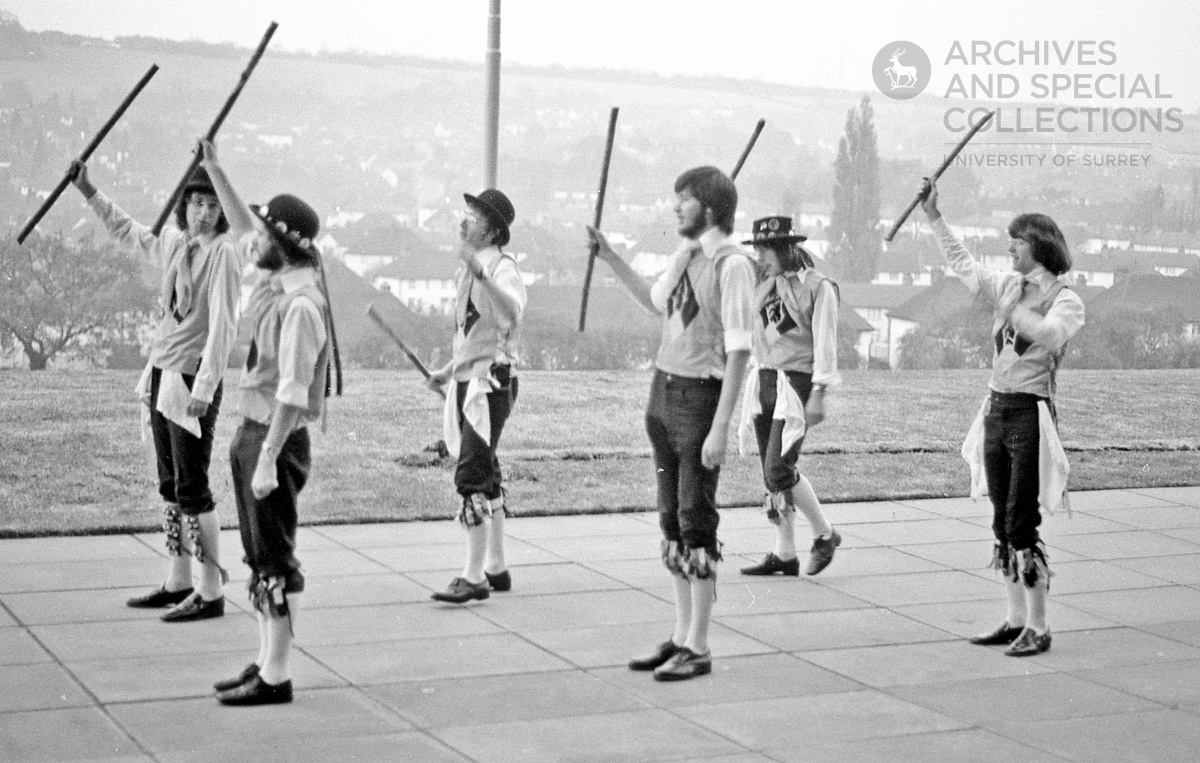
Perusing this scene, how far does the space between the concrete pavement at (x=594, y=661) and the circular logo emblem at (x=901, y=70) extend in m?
17.1

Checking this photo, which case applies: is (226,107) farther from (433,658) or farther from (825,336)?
(825,336)

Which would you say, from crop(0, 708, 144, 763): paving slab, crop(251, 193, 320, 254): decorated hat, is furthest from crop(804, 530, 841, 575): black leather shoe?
crop(0, 708, 144, 763): paving slab

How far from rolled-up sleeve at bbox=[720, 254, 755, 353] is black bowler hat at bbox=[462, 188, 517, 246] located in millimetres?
1755

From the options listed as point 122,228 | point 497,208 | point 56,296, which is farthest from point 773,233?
point 56,296

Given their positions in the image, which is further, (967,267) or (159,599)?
(159,599)

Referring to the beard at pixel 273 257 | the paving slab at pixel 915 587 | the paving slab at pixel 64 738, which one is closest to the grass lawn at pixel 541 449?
the beard at pixel 273 257

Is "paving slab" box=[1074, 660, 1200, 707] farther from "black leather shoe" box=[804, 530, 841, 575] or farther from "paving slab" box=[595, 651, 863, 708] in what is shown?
"black leather shoe" box=[804, 530, 841, 575]

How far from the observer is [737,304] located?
6.50 metres

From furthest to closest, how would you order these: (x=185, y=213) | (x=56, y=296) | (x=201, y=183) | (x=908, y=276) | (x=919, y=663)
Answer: (x=908, y=276)
(x=56, y=296)
(x=185, y=213)
(x=201, y=183)
(x=919, y=663)

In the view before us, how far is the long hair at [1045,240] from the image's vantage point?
23.9 ft

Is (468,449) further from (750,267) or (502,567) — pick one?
(750,267)

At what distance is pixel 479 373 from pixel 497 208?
81 centimetres

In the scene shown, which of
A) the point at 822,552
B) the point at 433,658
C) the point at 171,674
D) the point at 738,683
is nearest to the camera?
the point at 171,674

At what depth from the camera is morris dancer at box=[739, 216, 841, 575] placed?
8.55m
